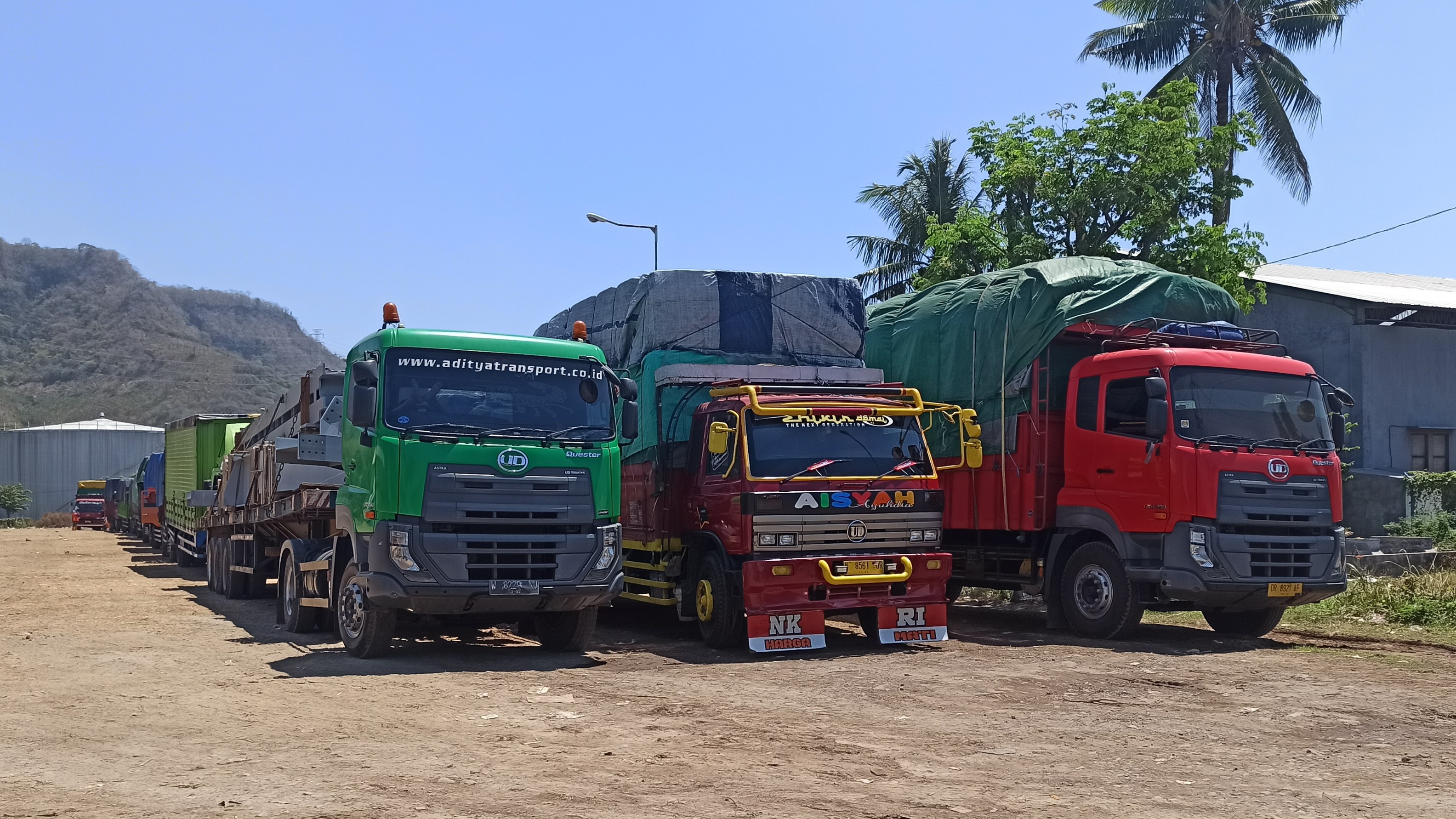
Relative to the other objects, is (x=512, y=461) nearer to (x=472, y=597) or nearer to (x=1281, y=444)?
(x=472, y=597)

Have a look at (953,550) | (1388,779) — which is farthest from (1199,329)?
(1388,779)

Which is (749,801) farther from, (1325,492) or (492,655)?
(1325,492)

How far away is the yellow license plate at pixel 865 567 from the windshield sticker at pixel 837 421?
133cm

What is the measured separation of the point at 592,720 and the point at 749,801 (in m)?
2.59

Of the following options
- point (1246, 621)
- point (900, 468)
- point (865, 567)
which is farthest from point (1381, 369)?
point (865, 567)

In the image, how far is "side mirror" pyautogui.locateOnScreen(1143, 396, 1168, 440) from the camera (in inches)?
488

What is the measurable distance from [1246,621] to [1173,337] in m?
3.14

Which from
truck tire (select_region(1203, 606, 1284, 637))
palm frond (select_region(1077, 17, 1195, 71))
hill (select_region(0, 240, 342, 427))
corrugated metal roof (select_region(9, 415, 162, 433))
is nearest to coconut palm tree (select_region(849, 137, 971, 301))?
palm frond (select_region(1077, 17, 1195, 71))

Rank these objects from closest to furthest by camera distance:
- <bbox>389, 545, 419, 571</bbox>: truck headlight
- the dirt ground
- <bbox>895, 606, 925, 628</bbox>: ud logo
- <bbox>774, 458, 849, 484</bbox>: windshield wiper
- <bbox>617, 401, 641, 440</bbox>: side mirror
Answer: the dirt ground
<bbox>389, 545, 419, 571</bbox>: truck headlight
<bbox>617, 401, 641, 440</bbox>: side mirror
<bbox>774, 458, 849, 484</bbox>: windshield wiper
<bbox>895, 606, 925, 628</bbox>: ud logo

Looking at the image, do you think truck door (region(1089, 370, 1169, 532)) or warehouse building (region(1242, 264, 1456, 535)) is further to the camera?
warehouse building (region(1242, 264, 1456, 535))

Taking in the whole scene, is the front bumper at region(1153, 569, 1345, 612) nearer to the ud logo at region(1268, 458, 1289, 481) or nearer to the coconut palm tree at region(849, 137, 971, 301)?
the ud logo at region(1268, 458, 1289, 481)

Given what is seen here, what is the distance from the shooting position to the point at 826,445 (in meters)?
12.6

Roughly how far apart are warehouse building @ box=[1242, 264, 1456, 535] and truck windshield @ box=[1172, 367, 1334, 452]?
16.0 metres

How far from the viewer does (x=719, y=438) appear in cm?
1234
